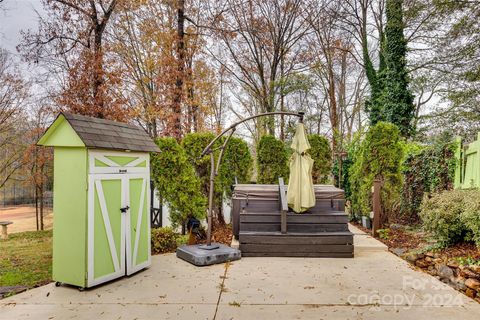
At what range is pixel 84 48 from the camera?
10.6 meters

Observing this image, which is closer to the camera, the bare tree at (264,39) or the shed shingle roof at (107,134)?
the shed shingle roof at (107,134)

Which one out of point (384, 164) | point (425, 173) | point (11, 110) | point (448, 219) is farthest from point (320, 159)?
point (11, 110)

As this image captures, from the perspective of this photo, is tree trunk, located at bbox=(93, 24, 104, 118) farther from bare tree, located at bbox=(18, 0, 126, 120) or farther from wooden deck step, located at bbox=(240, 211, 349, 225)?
wooden deck step, located at bbox=(240, 211, 349, 225)

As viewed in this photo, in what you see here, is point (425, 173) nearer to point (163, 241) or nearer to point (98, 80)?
point (163, 241)

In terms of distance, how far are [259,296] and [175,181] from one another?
11.9ft

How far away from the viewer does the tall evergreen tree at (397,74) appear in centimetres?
1163

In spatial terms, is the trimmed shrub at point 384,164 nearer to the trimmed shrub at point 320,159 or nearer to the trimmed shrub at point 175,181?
the trimmed shrub at point 320,159

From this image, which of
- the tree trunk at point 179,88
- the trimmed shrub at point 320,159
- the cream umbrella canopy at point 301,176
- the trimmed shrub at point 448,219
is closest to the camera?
the trimmed shrub at point 448,219

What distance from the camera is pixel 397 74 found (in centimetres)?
1180

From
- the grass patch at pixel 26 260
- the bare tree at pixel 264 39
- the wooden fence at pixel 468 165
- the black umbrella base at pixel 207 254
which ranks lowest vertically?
the grass patch at pixel 26 260

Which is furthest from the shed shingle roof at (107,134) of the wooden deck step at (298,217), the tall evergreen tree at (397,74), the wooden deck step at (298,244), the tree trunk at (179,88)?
the tall evergreen tree at (397,74)

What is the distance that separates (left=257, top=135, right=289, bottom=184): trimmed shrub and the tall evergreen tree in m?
5.67

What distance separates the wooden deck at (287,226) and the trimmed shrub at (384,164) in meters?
1.59

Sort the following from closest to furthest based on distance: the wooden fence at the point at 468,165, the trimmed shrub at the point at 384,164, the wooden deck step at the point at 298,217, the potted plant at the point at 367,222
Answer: the wooden fence at the point at 468,165 → the wooden deck step at the point at 298,217 → the trimmed shrub at the point at 384,164 → the potted plant at the point at 367,222
